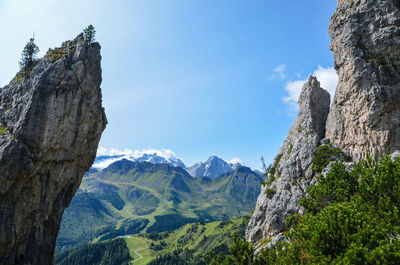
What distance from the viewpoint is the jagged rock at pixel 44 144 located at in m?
52.4

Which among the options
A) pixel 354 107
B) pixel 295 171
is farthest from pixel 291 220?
pixel 354 107

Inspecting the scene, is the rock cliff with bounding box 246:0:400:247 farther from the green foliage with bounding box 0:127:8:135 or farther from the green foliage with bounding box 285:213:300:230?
the green foliage with bounding box 0:127:8:135

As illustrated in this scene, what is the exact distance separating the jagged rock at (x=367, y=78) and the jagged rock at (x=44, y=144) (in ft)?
253

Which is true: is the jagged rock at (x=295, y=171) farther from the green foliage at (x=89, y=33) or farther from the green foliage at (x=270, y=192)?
the green foliage at (x=89, y=33)

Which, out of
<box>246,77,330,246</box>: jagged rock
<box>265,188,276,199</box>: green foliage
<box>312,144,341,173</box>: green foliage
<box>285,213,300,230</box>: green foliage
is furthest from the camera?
<box>265,188,276,199</box>: green foliage

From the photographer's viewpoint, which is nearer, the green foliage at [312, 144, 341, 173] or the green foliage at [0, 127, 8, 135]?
the green foliage at [0, 127, 8, 135]

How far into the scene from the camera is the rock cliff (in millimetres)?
56344

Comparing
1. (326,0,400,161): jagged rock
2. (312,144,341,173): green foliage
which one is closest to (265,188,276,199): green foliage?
(312,144,341,173): green foliage

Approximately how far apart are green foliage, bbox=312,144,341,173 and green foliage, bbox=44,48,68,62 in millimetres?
81738

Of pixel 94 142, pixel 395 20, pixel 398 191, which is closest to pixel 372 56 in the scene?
pixel 395 20

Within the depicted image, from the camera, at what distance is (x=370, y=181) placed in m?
29.8

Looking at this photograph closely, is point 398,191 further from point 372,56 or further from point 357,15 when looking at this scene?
point 357,15

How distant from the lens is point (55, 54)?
226 ft

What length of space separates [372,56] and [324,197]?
48.0 metres
